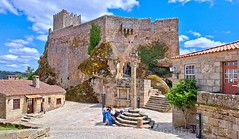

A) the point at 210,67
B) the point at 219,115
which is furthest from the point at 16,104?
the point at 219,115

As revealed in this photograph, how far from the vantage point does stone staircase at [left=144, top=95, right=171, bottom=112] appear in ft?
57.7

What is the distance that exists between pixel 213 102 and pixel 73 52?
92.1 ft

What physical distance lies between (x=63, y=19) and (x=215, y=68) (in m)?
33.5

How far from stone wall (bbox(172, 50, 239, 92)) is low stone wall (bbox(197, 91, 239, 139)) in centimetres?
134

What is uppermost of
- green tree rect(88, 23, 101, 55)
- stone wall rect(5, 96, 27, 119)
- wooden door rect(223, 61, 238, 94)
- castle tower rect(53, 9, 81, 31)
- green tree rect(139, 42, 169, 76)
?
castle tower rect(53, 9, 81, 31)

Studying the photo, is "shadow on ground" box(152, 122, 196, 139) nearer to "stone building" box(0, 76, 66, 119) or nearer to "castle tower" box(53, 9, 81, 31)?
"stone building" box(0, 76, 66, 119)

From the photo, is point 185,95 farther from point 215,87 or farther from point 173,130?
point 173,130

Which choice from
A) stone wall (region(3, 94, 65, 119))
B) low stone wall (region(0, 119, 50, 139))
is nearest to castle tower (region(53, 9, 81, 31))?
stone wall (region(3, 94, 65, 119))

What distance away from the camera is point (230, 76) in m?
9.90

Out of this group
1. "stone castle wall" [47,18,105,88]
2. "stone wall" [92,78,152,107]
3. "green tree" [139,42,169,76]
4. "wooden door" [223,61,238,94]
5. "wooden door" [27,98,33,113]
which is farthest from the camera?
"stone castle wall" [47,18,105,88]

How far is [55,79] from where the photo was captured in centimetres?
3697

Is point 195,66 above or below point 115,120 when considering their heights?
above

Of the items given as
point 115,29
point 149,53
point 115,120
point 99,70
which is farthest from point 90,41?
point 115,120

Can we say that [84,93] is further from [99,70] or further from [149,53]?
[149,53]
